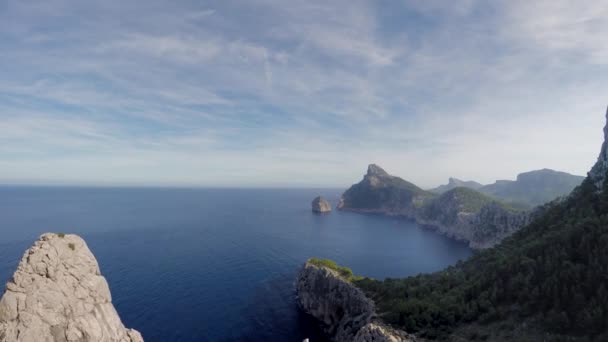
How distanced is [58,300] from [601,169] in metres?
91.6

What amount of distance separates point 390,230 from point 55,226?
183648 mm

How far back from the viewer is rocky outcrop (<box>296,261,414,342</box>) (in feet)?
154

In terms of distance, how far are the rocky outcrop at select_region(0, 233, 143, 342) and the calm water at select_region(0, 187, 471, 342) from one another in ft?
44.1

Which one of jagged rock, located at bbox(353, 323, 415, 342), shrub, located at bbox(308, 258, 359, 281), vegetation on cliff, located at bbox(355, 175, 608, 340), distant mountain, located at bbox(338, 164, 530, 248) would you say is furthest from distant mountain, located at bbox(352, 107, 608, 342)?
distant mountain, located at bbox(338, 164, 530, 248)

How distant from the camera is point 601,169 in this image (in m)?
51.6

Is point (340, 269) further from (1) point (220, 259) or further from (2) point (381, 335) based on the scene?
(1) point (220, 259)

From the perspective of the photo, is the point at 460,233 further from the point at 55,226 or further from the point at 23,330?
the point at 55,226

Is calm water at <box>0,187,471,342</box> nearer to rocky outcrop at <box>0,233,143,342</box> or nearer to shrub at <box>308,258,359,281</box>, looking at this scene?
shrub at <box>308,258,359,281</box>

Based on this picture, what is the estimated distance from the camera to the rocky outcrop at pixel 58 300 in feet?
113

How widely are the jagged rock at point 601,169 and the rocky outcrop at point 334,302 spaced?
47.1 meters

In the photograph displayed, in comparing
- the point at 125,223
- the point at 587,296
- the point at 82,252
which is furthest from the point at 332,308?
the point at 125,223

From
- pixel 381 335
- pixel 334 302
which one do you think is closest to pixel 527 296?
pixel 381 335

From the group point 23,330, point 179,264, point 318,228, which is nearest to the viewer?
point 23,330

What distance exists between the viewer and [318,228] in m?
165
